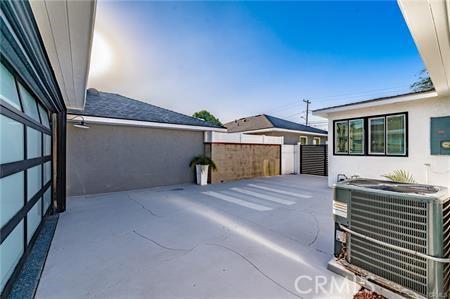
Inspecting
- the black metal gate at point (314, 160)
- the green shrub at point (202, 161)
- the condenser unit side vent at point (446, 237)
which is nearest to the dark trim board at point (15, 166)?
the condenser unit side vent at point (446, 237)

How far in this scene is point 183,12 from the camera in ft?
18.9

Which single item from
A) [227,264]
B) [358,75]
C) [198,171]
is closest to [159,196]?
[198,171]

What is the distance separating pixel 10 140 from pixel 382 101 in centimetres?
892

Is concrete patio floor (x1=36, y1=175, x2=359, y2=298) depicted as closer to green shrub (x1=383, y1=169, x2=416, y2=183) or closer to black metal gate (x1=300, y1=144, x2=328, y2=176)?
green shrub (x1=383, y1=169, x2=416, y2=183)

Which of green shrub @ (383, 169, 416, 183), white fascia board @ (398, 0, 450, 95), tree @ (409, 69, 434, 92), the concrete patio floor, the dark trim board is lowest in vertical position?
the concrete patio floor

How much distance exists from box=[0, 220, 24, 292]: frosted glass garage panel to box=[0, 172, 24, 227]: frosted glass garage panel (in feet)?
0.74

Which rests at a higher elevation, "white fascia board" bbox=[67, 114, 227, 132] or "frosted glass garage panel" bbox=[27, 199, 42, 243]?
"white fascia board" bbox=[67, 114, 227, 132]

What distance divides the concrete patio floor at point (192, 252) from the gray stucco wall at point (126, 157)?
173 centimetres

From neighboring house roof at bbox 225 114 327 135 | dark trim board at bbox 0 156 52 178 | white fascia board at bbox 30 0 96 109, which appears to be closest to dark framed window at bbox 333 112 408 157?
neighboring house roof at bbox 225 114 327 135

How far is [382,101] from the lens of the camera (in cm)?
A: 679

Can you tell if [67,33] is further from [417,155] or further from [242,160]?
[242,160]

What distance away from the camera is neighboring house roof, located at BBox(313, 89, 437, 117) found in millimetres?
5909

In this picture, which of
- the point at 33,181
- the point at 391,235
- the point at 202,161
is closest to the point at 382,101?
the point at 391,235

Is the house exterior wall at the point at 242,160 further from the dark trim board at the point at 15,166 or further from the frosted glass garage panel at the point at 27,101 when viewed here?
the dark trim board at the point at 15,166
